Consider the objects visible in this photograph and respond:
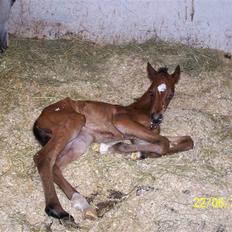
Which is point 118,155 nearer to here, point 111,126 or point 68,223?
point 111,126

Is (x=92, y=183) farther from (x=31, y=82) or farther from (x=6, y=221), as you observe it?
(x=31, y=82)

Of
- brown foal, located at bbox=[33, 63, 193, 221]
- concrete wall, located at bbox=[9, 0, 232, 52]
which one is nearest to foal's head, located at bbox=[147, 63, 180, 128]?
brown foal, located at bbox=[33, 63, 193, 221]

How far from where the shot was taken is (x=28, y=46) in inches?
309

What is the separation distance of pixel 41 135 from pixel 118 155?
2.53 feet

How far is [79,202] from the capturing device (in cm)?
546

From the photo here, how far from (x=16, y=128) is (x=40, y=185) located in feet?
3.22

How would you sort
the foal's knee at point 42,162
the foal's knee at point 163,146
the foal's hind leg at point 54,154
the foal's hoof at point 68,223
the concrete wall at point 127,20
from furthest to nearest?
the concrete wall at point 127,20, the foal's knee at point 163,146, the foal's knee at point 42,162, the foal's hind leg at point 54,154, the foal's hoof at point 68,223

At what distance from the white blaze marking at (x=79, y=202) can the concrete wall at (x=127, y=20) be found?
300cm

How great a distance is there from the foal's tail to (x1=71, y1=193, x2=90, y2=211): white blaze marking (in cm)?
68

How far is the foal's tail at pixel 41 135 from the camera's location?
19.5 feet

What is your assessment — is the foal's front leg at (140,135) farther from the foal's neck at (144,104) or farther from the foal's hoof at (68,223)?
the foal's hoof at (68,223)
